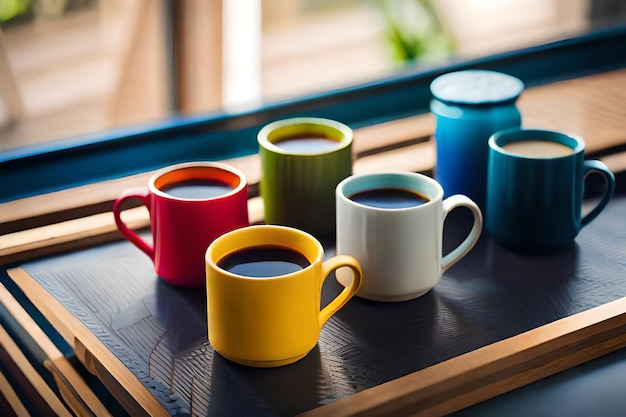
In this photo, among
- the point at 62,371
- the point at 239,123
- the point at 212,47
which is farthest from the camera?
the point at 212,47

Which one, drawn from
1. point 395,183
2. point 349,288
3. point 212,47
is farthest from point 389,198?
point 212,47

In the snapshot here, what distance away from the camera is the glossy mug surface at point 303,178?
2.96 feet

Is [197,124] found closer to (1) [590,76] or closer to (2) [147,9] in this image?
(1) [590,76]

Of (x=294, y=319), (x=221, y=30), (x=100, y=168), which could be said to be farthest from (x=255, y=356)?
(x=221, y=30)

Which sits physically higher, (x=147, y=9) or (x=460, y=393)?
(x=147, y=9)

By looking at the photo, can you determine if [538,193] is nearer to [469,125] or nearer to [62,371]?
[469,125]

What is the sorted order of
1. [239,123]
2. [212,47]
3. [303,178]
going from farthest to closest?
[212,47]
[239,123]
[303,178]

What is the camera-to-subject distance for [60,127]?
335cm

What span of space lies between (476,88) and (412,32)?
2312 mm

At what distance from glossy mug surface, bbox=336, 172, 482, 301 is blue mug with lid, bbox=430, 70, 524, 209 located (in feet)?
0.47

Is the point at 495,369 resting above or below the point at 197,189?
below

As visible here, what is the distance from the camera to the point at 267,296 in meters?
0.69

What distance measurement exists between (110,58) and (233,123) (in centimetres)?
243

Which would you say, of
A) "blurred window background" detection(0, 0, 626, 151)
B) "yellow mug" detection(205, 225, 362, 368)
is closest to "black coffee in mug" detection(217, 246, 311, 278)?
"yellow mug" detection(205, 225, 362, 368)
